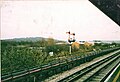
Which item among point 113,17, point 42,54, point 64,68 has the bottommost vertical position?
point 64,68

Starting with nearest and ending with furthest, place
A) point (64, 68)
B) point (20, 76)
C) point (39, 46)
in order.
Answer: point (20, 76) < point (39, 46) < point (64, 68)

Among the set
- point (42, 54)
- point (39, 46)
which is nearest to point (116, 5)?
point (39, 46)

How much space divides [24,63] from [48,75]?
206 cm

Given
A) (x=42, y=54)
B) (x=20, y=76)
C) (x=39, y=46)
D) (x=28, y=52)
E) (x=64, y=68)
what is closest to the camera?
(x=20, y=76)

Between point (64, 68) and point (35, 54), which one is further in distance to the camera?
point (64, 68)

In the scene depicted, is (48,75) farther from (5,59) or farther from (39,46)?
(5,59)

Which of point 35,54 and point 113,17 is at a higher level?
point 113,17

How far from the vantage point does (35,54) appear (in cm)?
1443

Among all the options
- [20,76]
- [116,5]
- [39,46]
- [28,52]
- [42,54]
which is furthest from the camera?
[42,54]

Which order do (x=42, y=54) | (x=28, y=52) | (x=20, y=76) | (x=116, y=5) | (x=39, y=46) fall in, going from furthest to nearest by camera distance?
(x=42, y=54) → (x=28, y=52) → (x=39, y=46) → (x=20, y=76) → (x=116, y=5)

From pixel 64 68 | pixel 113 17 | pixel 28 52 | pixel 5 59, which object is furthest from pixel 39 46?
pixel 113 17

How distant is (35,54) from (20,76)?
6.33 metres

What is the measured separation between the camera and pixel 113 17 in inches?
43.3

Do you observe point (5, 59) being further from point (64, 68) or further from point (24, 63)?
point (64, 68)
